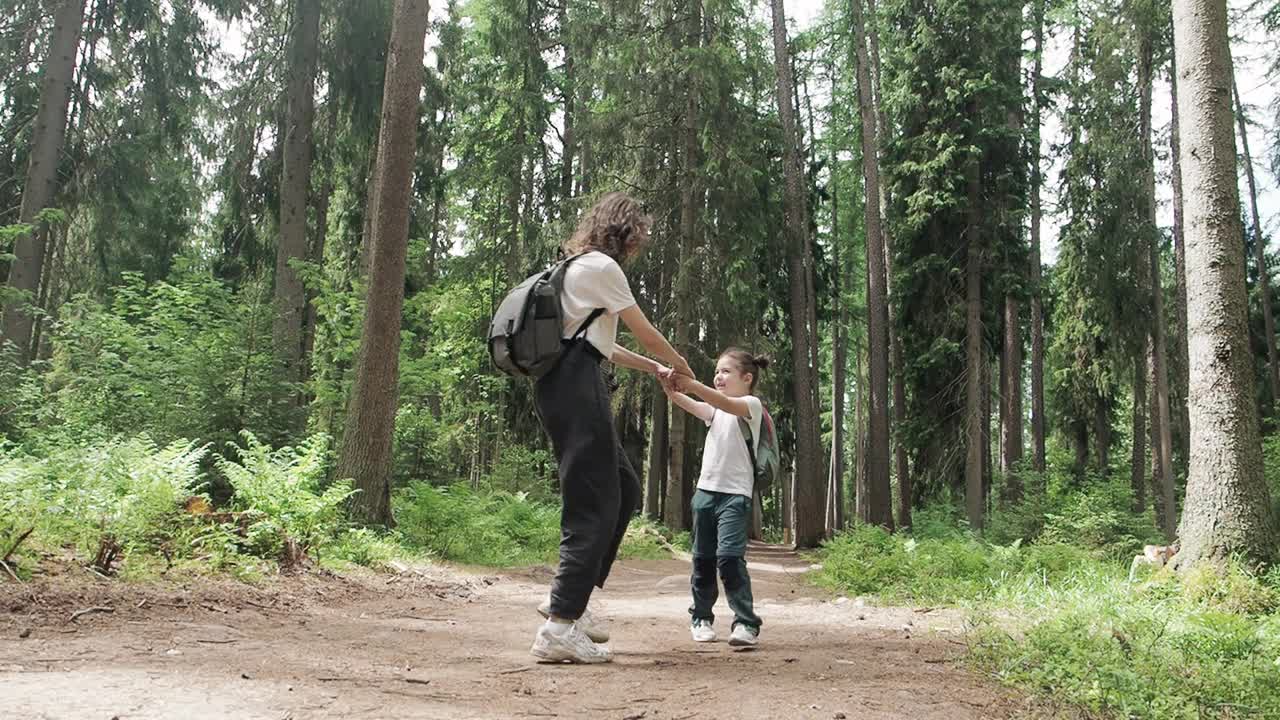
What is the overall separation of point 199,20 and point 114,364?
783 cm

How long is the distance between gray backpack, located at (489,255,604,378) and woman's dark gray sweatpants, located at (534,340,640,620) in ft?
0.32

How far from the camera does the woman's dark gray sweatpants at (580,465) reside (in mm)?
3717

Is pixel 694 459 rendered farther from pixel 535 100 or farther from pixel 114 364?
pixel 114 364

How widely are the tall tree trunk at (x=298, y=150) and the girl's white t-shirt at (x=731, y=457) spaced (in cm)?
1088

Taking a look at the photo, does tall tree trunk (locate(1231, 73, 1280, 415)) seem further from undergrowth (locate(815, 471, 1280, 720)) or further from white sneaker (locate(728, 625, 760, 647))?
white sneaker (locate(728, 625, 760, 647))

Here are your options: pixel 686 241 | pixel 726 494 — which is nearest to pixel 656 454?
pixel 686 241

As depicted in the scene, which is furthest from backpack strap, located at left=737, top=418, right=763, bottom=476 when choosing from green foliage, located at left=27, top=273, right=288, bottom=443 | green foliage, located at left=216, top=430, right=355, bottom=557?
green foliage, located at left=27, top=273, right=288, bottom=443

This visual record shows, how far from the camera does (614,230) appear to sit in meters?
4.08

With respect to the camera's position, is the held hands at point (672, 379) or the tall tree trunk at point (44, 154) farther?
the tall tree trunk at point (44, 154)

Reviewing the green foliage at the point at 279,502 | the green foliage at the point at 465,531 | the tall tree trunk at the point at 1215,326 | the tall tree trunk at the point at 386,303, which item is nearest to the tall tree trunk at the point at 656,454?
the green foliage at the point at 465,531

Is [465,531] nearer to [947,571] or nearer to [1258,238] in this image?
[947,571]

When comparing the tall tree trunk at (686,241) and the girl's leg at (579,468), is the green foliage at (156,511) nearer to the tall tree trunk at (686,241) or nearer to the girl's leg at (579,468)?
the girl's leg at (579,468)

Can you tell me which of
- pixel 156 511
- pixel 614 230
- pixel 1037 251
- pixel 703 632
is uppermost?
pixel 1037 251

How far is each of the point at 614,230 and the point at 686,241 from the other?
477 inches
